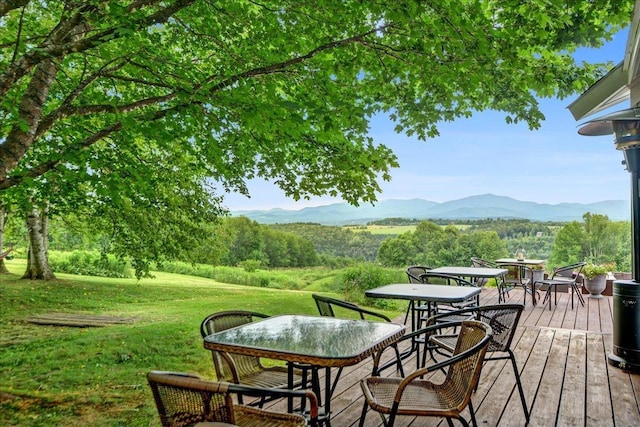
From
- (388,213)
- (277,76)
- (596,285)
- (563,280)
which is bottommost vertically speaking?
(596,285)

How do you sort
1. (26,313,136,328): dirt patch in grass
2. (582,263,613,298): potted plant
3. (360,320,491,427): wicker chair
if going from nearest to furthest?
(360,320,491,427): wicker chair
(26,313,136,328): dirt patch in grass
(582,263,613,298): potted plant

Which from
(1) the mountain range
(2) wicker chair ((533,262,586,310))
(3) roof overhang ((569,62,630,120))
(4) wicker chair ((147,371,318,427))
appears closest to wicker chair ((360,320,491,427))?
(4) wicker chair ((147,371,318,427))

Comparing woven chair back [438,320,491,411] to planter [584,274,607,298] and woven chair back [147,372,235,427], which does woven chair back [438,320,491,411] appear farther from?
planter [584,274,607,298]

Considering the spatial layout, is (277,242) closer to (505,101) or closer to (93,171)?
(93,171)

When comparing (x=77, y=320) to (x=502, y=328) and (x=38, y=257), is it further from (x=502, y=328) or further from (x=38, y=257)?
(x=502, y=328)

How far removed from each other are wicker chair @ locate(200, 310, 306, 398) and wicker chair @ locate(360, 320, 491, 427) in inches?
18.6

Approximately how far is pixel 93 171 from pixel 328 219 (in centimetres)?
616

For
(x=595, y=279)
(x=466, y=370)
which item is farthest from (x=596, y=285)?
(x=466, y=370)

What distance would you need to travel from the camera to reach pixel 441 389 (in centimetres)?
245

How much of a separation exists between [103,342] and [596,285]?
8.94m

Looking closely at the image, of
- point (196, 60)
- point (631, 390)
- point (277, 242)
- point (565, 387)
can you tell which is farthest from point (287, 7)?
point (277, 242)

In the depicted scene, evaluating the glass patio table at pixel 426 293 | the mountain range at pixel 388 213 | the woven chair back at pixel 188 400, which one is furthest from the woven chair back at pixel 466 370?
the mountain range at pixel 388 213

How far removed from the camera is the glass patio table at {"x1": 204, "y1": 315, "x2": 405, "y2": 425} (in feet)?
6.73

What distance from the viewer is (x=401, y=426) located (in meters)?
2.82
